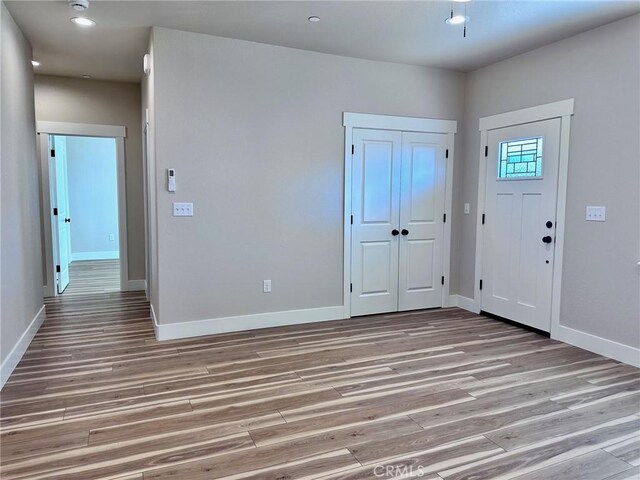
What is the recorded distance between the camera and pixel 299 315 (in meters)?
4.43

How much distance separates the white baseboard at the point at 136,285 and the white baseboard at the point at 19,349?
5.35 ft

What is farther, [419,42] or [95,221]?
[95,221]

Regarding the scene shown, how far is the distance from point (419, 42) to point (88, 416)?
3.99 metres

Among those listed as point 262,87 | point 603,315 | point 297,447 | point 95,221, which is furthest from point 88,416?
point 95,221

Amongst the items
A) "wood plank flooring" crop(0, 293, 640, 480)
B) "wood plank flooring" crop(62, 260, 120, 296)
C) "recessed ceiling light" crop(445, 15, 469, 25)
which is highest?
"recessed ceiling light" crop(445, 15, 469, 25)

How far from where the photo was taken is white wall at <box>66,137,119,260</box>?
8547 millimetres

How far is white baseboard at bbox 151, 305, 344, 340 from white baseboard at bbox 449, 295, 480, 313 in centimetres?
152

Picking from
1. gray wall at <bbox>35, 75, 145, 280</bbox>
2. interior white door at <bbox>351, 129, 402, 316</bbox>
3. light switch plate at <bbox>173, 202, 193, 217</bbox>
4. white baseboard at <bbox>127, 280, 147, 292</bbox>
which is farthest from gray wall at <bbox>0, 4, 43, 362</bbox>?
interior white door at <bbox>351, 129, 402, 316</bbox>

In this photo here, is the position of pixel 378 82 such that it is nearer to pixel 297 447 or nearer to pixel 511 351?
pixel 511 351

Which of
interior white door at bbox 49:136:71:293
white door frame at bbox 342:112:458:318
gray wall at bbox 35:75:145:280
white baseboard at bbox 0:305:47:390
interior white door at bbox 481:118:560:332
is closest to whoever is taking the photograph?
white baseboard at bbox 0:305:47:390

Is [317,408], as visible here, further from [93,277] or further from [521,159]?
[93,277]

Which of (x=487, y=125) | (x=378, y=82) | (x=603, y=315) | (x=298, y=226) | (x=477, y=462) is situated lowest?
(x=477, y=462)

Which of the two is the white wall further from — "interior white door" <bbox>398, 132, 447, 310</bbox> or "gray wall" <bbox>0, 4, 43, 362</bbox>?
"interior white door" <bbox>398, 132, 447, 310</bbox>

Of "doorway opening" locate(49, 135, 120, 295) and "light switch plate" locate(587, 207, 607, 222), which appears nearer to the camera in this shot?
"light switch plate" locate(587, 207, 607, 222)
